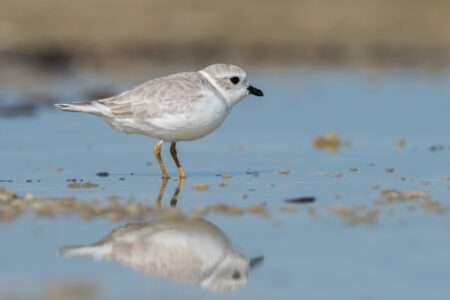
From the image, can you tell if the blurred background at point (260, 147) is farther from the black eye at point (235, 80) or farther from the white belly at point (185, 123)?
the black eye at point (235, 80)

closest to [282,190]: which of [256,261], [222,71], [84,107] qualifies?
[222,71]

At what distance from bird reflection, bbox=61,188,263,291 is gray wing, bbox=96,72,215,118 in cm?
182

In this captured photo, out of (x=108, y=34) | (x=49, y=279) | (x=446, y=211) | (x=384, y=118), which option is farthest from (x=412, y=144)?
(x=108, y=34)

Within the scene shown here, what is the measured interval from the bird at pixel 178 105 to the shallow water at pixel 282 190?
550 mm

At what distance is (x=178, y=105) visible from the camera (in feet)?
30.7

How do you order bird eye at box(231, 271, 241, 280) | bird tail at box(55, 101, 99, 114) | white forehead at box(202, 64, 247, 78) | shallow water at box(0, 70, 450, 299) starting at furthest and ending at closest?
white forehead at box(202, 64, 247, 78)
bird tail at box(55, 101, 99, 114)
bird eye at box(231, 271, 241, 280)
shallow water at box(0, 70, 450, 299)

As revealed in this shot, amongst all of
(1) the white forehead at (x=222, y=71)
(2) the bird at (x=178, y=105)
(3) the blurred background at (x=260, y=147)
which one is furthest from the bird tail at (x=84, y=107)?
(1) the white forehead at (x=222, y=71)

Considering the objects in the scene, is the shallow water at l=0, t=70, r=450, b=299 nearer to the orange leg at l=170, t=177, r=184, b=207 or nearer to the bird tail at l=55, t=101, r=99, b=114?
the orange leg at l=170, t=177, r=184, b=207

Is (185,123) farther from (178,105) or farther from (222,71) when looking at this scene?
(222,71)

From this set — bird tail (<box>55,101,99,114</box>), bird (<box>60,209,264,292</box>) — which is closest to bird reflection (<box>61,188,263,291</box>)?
bird (<box>60,209,264,292</box>)

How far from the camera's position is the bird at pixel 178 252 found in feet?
20.8

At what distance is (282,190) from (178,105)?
1257mm

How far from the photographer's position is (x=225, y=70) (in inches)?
385

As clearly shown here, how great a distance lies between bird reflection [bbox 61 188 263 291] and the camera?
6.36 metres
